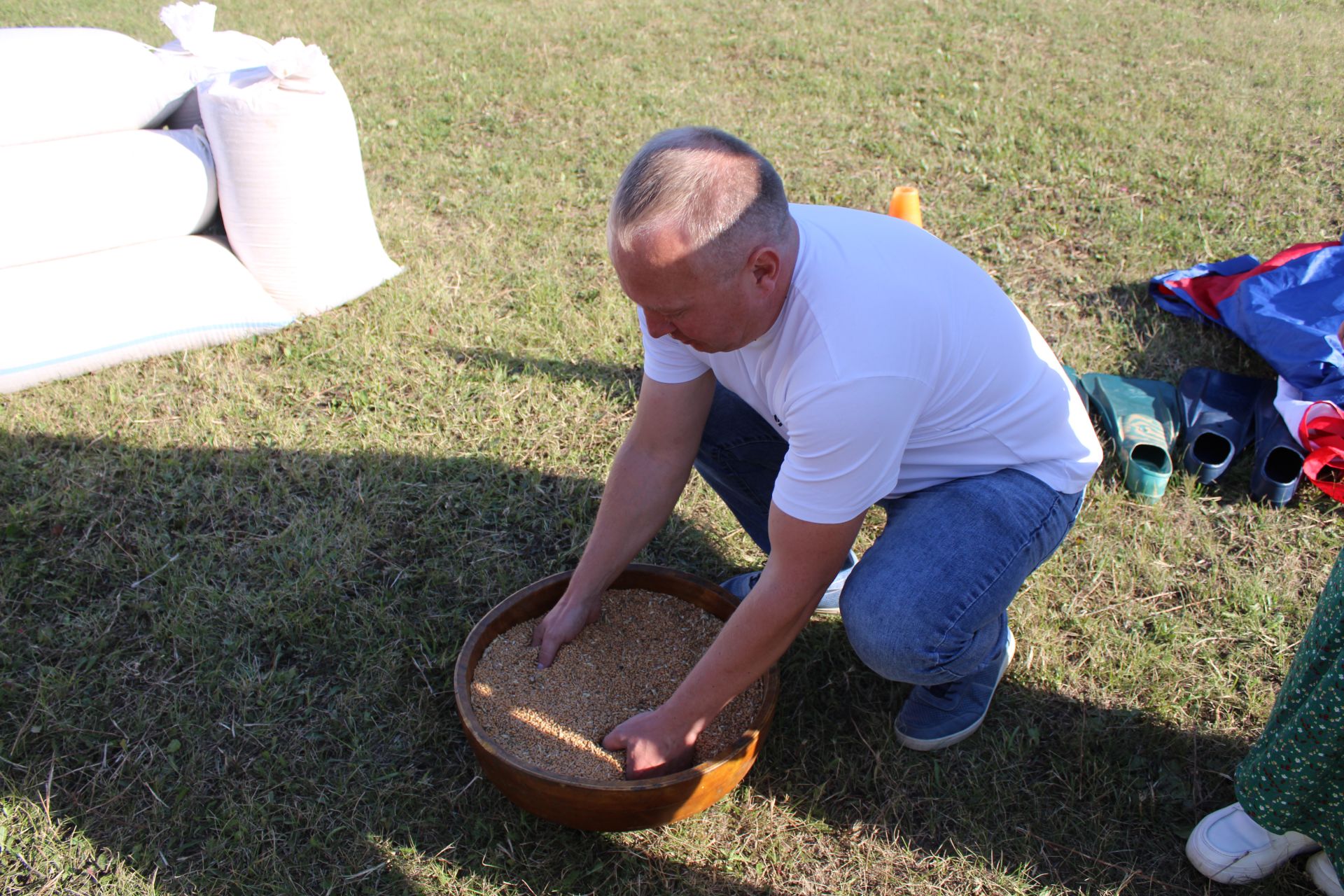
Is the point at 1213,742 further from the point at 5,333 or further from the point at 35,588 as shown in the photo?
the point at 5,333

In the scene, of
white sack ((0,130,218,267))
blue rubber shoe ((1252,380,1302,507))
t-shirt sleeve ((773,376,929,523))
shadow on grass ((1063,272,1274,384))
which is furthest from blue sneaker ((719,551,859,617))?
white sack ((0,130,218,267))

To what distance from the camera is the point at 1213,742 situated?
2.05 meters

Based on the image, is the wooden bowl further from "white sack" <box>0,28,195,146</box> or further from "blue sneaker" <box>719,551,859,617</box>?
"white sack" <box>0,28,195,146</box>

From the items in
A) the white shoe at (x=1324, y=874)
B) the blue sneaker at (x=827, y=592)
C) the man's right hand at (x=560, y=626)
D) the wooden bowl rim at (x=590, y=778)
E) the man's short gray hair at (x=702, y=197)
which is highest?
the man's short gray hair at (x=702, y=197)

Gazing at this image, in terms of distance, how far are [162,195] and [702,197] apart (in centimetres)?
264

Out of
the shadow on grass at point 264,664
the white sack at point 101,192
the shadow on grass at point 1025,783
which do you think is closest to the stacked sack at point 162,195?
the white sack at point 101,192

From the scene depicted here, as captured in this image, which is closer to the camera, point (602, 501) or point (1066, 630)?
point (602, 501)

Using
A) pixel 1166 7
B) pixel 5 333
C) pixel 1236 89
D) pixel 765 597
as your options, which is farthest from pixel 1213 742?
pixel 1166 7

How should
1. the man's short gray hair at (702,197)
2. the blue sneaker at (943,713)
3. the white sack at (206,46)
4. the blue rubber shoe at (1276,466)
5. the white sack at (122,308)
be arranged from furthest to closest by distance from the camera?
the white sack at (206,46) < the white sack at (122,308) < the blue rubber shoe at (1276,466) < the blue sneaker at (943,713) < the man's short gray hair at (702,197)

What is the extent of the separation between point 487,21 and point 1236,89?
14.7ft

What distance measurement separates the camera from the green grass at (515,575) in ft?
6.20

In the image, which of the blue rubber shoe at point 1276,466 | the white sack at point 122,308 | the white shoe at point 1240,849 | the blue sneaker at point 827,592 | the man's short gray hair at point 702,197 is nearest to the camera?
the man's short gray hair at point 702,197

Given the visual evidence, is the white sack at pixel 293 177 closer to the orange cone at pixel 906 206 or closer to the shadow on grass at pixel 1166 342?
the orange cone at pixel 906 206

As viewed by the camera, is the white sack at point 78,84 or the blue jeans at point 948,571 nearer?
the blue jeans at point 948,571
